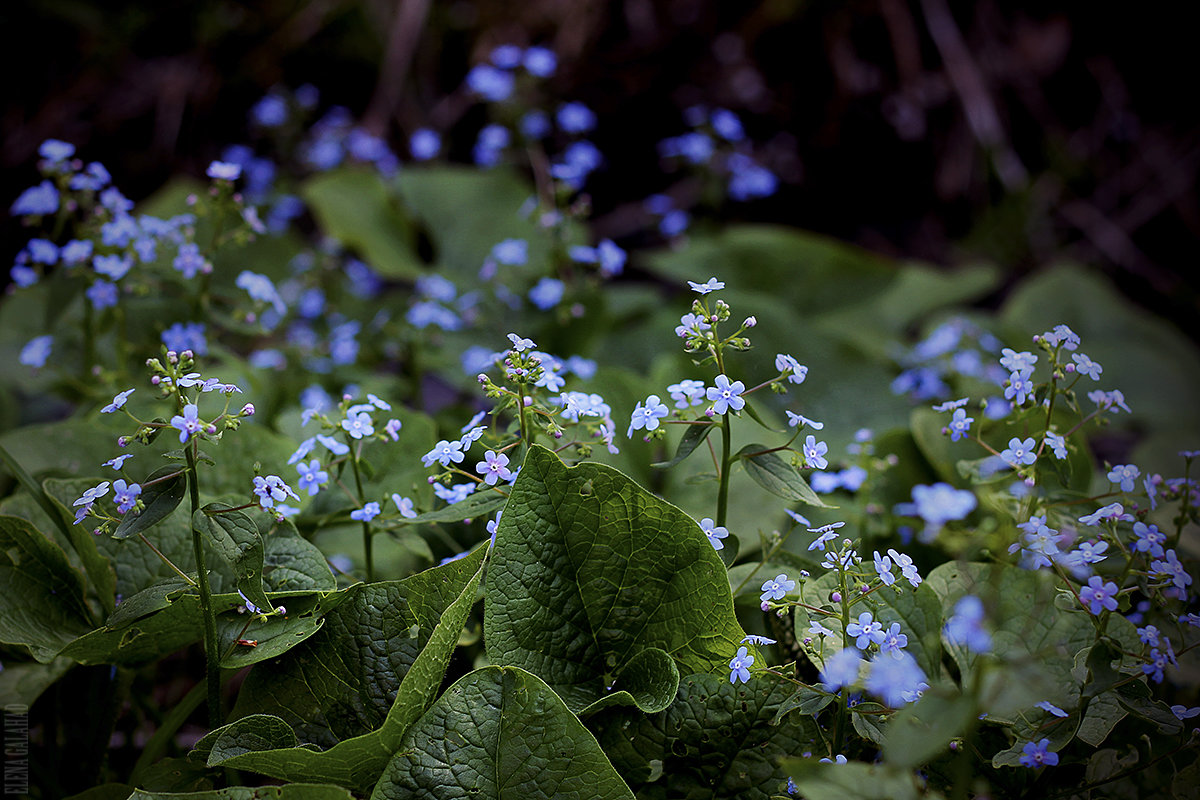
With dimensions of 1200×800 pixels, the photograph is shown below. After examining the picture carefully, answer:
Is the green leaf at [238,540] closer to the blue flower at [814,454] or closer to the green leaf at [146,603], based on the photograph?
the green leaf at [146,603]

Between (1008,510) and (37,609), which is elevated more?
(1008,510)

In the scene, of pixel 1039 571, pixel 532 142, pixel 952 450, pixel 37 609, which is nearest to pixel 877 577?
pixel 1039 571

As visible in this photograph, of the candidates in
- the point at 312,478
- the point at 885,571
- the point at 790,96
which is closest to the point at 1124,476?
the point at 885,571

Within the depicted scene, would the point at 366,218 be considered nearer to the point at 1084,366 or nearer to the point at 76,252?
the point at 76,252

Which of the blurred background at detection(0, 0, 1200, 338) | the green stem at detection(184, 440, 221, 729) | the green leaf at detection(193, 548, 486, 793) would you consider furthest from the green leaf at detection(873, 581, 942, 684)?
the blurred background at detection(0, 0, 1200, 338)

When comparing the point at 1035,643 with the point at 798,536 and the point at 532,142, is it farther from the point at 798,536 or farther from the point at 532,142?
the point at 532,142
